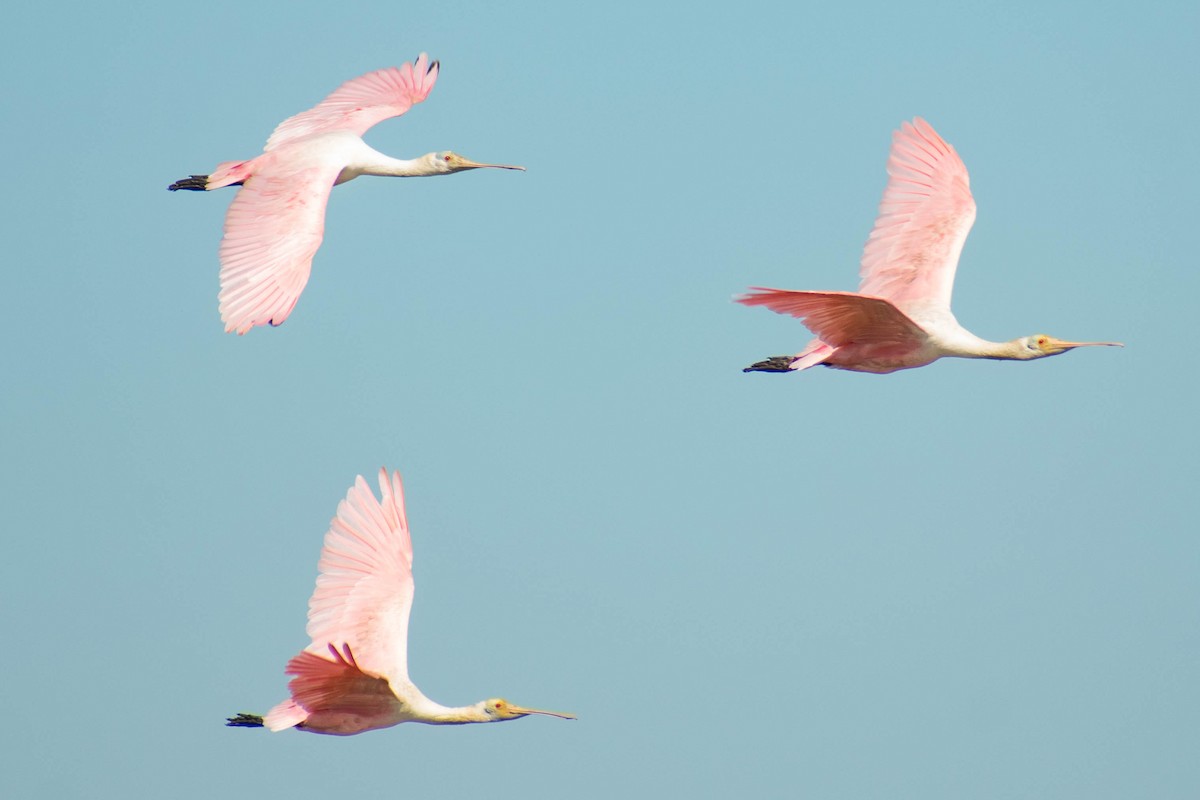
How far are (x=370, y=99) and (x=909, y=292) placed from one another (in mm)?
6546

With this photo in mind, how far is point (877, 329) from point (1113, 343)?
8.58 ft

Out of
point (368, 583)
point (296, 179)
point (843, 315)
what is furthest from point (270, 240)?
point (843, 315)

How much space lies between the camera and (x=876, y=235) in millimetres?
20203

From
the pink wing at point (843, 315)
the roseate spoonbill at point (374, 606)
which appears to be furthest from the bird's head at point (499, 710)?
the pink wing at point (843, 315)

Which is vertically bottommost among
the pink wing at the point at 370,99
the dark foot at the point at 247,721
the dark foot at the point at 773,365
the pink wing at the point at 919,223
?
the dark foot at the point at 247,721

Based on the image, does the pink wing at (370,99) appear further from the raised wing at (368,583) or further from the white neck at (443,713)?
the white neck at (443,713)

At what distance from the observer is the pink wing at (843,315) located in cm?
1609

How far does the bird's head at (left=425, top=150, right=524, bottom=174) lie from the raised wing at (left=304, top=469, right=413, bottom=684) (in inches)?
202

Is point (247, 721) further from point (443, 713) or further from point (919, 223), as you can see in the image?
point (919, 223)

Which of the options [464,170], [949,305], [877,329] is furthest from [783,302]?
[464,170]

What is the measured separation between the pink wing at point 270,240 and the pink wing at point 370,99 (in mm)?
2357

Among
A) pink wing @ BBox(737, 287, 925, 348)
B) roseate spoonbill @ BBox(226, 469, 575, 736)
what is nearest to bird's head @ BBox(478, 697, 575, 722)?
roseate spoonbill @ BBox(226, 469, 575, 736)

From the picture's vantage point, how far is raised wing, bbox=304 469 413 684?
18344mm

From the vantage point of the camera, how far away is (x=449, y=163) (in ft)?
75.2
